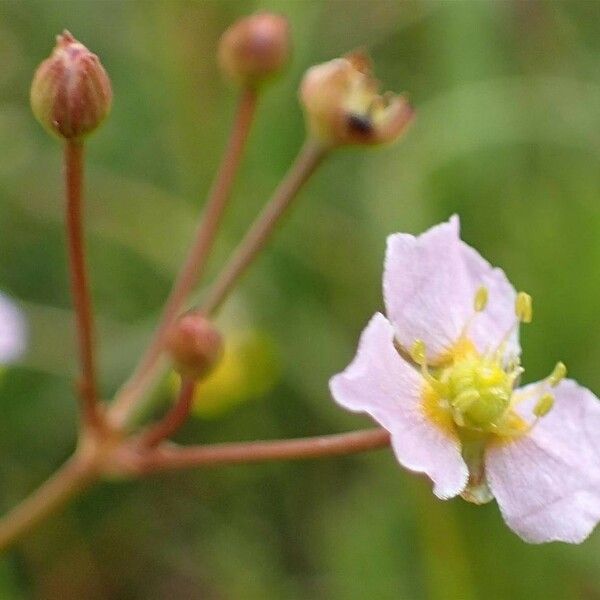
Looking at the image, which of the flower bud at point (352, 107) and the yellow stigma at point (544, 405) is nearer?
the yellow stigma at point (544, 405)

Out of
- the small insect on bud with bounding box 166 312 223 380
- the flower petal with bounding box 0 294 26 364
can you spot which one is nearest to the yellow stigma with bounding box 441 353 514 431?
the small insect on bud with bounding box 166 312 223 380

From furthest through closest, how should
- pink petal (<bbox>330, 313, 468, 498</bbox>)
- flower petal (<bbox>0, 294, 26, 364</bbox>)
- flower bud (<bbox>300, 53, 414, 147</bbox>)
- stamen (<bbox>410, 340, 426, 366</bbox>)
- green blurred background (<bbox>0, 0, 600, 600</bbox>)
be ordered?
green blurred background (<bbox>0, 0, 600, 600</bbox>) < flower petal (<bbox>0, 294, 26, 364</bbox>) < flower bud (<bbox>300, 53, 414, 147</bbox>) < stamen (<bbox>410, 340, 426, 366</bbox>) < pink petal (<bbox>330, 313, 468, 498</bbox>)

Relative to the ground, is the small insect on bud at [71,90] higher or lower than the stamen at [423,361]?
higher

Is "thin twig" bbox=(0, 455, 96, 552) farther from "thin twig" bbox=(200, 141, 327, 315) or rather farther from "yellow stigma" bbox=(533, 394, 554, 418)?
"yellow stigma" bbox=(533, 394, 554, 418)

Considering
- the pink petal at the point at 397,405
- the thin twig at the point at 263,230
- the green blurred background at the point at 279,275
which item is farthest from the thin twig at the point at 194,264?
the green blurred background at the point at 279,275

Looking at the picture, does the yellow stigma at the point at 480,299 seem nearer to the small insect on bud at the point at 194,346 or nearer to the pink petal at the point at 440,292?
the pink petal at the point at 440,292

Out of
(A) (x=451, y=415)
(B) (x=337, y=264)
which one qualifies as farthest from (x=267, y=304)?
(A) (x=451, y=415)
